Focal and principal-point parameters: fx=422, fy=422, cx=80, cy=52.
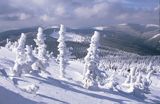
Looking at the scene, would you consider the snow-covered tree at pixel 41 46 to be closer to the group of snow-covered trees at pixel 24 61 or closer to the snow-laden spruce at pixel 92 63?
the group of snow-covered trees at pixel 24 61

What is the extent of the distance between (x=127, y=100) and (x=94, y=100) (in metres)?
13.4

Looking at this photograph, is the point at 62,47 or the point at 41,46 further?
the point at 41,46

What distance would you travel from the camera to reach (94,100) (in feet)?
285

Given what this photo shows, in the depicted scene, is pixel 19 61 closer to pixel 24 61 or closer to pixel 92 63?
pixel 24 61

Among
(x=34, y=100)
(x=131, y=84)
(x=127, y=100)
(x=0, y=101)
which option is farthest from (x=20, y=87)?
(x=131, y=84)

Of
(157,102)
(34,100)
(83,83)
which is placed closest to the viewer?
(34,100)

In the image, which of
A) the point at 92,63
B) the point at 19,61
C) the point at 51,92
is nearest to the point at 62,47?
the point at 92,63

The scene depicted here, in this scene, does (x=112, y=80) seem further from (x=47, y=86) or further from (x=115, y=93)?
(x=47, y=86)

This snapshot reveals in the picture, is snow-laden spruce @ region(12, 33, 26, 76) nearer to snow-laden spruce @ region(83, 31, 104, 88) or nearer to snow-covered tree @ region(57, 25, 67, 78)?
snow-covered tree @ region(57, 25, 67, 78)

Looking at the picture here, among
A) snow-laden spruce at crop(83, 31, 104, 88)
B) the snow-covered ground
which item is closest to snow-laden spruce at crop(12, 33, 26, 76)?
the snow-covered ground

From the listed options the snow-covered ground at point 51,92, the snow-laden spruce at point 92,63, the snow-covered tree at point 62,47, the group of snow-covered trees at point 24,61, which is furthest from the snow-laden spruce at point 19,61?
the snow-laden spruce at point 92,63

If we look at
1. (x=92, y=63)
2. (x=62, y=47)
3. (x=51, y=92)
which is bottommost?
(x=51, y=92)

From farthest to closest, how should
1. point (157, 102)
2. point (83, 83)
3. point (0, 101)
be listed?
point (157, 102)
point (83, 83)
point (0, 101)

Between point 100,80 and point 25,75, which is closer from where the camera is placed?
point 25,75
